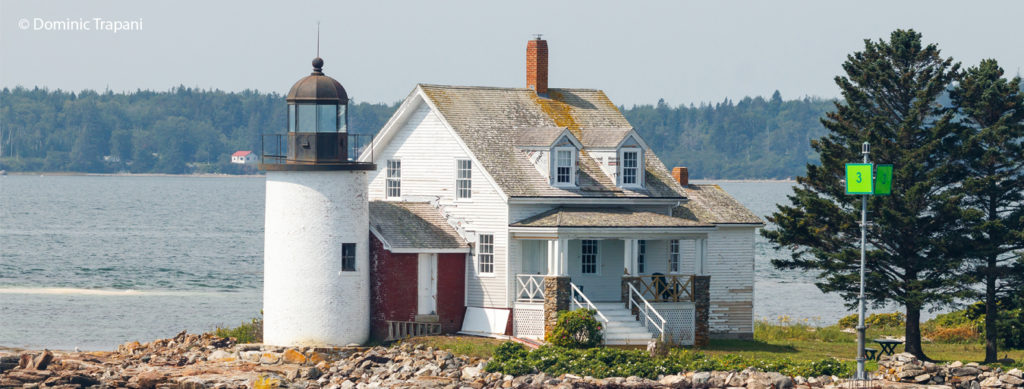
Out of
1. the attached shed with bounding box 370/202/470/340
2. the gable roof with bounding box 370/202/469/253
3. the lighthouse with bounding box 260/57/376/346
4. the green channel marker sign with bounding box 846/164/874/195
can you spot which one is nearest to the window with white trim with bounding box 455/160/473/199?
the gable roof with bounding box 370/202/469/253

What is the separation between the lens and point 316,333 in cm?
3378

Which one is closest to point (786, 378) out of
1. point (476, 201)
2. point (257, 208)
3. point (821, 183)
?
point (821, 183)

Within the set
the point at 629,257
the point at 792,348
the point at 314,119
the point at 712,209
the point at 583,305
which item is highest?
the point at 314,119

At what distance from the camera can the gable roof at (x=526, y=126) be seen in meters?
35.4

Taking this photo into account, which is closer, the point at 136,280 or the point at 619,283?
the point at 619,283

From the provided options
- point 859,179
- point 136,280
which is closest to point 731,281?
point 859,179

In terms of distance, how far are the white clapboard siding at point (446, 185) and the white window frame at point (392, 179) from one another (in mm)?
106

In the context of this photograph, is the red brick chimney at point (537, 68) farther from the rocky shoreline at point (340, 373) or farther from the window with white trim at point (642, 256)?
the rocky shoreline at point (340, 373)

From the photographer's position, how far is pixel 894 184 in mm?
33688

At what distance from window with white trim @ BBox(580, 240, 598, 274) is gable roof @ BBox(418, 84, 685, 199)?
1360mm

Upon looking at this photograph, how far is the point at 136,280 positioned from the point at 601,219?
107ft

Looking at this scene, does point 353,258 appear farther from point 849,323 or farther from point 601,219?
point 849,323

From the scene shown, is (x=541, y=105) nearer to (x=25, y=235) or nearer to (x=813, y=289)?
(x=813, y=289)

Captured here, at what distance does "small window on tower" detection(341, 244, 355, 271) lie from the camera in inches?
1335
